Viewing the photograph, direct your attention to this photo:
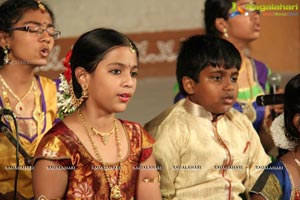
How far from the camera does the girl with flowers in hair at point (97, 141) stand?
2.31 meters

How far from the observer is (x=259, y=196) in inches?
99.0

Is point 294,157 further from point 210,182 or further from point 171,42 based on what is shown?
point 171,42

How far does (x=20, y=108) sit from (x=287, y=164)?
0.98 meters

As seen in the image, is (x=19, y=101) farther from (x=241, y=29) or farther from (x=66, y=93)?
(x=241, y=29)

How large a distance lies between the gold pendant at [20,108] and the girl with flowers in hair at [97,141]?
0.37 meters

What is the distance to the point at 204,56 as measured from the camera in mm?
2783

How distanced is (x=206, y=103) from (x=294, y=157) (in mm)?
391

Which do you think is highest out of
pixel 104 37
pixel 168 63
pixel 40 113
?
pixel 104 37

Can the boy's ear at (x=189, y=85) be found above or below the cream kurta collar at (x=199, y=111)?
above

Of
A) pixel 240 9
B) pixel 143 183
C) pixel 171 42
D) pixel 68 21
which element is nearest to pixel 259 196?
pixel 143 183

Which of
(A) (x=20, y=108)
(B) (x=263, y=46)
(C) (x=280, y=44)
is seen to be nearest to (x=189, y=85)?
(A) (x=20, y=108)

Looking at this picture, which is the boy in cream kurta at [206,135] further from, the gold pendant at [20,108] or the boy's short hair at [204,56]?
the gold pendant at [20,108]

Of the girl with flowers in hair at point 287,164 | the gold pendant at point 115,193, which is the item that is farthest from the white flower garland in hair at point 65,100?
the girl with flowers in hair at point 287,164

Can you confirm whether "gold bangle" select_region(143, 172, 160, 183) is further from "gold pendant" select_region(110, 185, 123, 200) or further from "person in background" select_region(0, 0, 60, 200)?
"person in background" select_region(0, 0, 60, 200)
